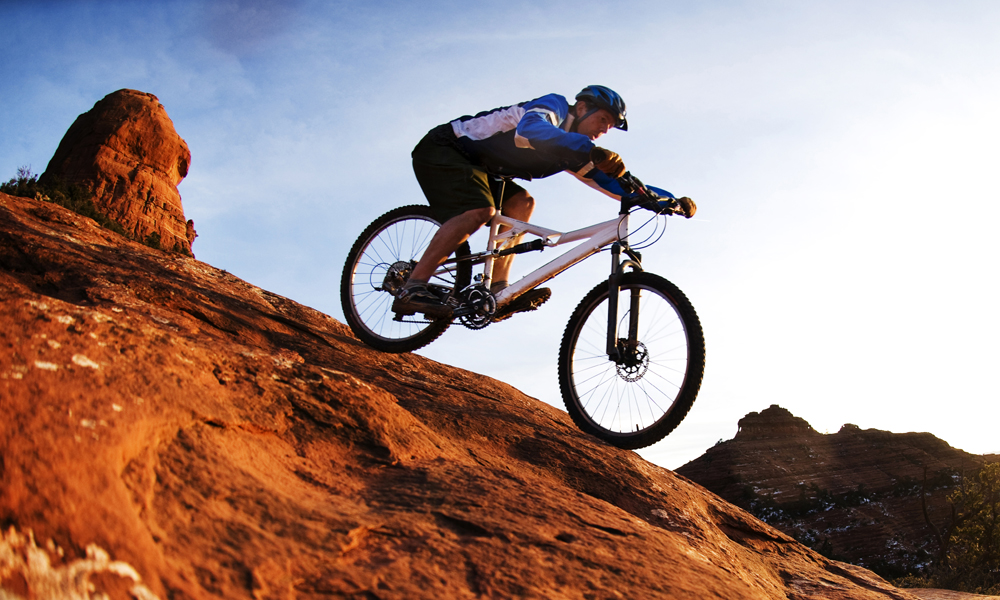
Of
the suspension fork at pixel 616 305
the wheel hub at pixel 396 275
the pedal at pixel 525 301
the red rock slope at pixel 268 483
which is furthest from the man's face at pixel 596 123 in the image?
the red rock slope at pixel 268 483

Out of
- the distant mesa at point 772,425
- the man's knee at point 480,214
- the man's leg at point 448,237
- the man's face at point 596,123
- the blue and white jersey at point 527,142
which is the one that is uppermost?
the distant mesa at point 772,425

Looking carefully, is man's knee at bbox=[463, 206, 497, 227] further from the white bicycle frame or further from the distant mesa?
the distant mesa

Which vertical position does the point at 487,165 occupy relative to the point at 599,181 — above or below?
below

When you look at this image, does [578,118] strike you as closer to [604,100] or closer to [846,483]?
[604,100]

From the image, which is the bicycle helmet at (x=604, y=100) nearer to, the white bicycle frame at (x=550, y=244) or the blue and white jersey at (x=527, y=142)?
the blue and white jersey at (x=527, y=142)

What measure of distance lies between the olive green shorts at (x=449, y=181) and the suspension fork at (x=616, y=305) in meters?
1.04

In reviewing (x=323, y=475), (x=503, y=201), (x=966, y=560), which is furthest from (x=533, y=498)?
(x=966, y=560)

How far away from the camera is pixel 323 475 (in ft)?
7.62

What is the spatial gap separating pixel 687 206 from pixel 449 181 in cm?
179

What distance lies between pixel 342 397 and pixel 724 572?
1915 millimetres

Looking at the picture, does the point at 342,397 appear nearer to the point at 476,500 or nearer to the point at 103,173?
the point at 476,500

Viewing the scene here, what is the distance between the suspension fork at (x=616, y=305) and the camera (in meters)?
3.99

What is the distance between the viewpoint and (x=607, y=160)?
390 centimetres

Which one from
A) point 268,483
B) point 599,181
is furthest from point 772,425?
point 268,483
